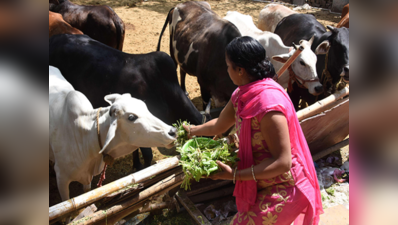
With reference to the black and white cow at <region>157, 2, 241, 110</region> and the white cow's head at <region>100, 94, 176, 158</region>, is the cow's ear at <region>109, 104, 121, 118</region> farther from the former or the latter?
the black and white cow at <region>157, 2, 241, 110</region>

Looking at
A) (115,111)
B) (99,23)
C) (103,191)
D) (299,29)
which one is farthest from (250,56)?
(99,23)

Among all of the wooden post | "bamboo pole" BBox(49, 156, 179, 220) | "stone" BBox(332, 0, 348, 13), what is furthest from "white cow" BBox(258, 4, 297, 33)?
"stone" BBox(332, 0, 348, 13)

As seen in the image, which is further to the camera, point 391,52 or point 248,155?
point 248,155

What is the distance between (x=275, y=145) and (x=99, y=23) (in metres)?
5.86

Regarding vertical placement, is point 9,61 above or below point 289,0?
above

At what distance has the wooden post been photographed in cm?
282

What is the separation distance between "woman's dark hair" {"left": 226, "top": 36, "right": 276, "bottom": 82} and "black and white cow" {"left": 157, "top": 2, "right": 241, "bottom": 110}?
2.96 meters

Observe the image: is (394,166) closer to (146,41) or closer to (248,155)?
(248,155)

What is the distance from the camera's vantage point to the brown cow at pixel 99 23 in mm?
6426

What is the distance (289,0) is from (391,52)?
14688 mm

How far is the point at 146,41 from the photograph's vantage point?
8320 mm

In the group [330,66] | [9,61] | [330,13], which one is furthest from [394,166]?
[330,13]

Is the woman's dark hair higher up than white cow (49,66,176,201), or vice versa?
the woman's dark hair

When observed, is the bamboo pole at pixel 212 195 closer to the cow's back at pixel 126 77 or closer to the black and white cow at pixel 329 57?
the cow's back at pixel 126 77
